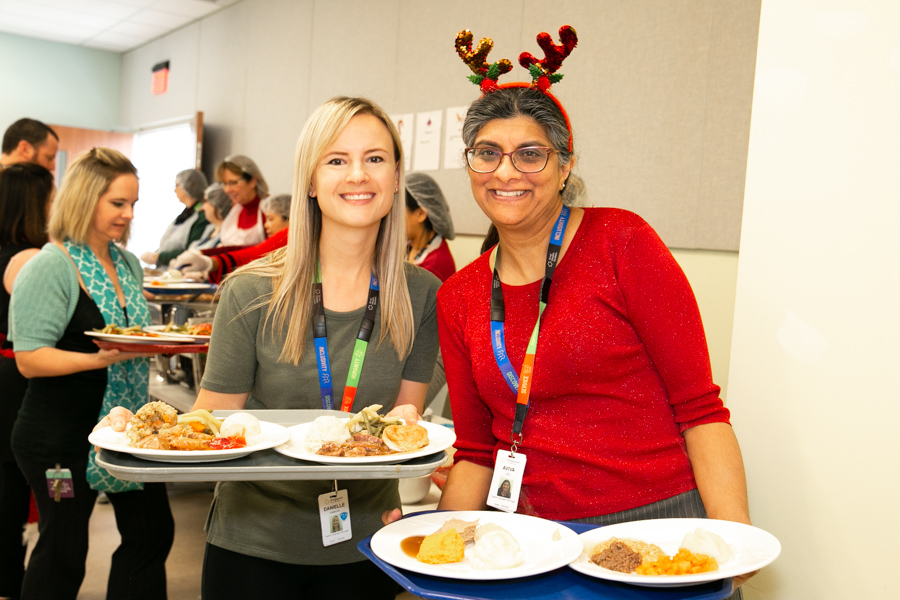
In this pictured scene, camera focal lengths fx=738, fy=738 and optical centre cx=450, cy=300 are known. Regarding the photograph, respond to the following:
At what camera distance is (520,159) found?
147 centimetres

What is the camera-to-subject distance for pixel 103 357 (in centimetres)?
246

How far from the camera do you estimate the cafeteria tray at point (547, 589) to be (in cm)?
104

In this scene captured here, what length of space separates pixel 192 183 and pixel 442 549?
6.48 metres

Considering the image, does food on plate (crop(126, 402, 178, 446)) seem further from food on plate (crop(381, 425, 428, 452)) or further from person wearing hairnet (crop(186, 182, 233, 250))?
person wearing hairnet (crop(186, 182, 233, 250))

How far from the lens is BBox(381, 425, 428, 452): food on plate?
1.29 m

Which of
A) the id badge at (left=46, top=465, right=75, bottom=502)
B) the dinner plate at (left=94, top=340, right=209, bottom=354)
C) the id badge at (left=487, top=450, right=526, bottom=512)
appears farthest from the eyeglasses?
the id badge at (left=46, top=465, right=75, bottom=502)

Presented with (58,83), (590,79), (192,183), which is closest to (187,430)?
(590,79)

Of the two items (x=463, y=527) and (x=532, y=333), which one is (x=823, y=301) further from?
(x=463, y=527)

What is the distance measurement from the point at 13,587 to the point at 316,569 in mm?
2137

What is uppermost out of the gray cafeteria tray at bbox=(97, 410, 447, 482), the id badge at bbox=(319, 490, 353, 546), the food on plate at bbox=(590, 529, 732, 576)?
the gray cafeteria tray at bbox=(97, 410, 447, 482)

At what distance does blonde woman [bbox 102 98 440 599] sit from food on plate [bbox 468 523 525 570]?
16.2 inches

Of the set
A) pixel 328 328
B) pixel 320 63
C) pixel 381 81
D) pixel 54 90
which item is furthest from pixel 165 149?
pixel 328 328

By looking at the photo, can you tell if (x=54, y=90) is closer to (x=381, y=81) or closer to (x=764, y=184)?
(x=381, y=81)

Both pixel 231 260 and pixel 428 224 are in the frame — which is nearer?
pixel 428 224
